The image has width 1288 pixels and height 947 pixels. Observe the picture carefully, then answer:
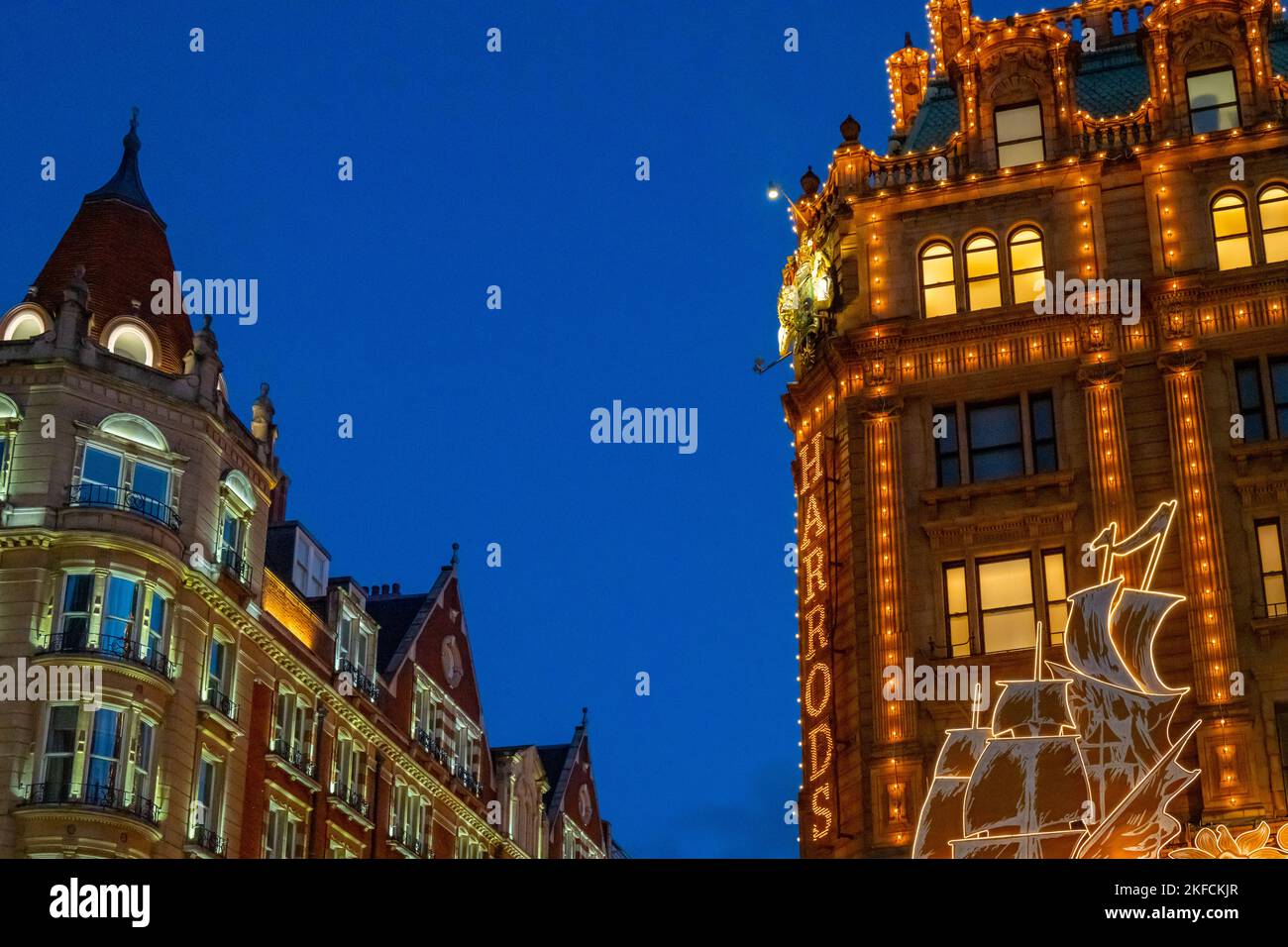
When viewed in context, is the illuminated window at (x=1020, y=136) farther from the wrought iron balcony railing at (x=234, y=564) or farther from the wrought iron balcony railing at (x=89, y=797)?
the wrought iron balcony railing at (x=89, y=797)

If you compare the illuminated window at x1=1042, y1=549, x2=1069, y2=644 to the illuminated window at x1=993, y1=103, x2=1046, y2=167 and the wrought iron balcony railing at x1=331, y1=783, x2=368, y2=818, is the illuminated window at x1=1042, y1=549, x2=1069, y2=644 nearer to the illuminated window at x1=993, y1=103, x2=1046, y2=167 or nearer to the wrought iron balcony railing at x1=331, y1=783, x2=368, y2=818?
the illuminated window at x1=993, y1=103, x2=1046, y2=167

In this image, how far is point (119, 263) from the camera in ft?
186

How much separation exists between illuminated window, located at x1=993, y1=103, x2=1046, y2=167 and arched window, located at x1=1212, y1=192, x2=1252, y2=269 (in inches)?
190

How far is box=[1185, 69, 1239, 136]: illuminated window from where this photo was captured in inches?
1764

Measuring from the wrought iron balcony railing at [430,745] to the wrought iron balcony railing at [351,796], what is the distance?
6.31 metres

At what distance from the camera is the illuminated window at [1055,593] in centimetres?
4075

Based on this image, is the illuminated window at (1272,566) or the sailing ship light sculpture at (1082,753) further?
the illuminated window at (1272,566)

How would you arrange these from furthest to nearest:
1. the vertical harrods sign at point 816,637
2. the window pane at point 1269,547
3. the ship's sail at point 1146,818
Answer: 1. the vertical harrods sign at point 816,637
2. the window pane at point 1269,547
3. the ship's sail at point 1146,818

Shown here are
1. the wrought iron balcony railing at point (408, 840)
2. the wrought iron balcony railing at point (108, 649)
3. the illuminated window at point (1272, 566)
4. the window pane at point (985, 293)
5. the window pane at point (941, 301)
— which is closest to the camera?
the illuminated window at point (1272, 566)

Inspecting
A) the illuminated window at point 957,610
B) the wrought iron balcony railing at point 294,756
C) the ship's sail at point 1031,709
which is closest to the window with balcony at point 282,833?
the wrought iron balcony railing at point 294,756

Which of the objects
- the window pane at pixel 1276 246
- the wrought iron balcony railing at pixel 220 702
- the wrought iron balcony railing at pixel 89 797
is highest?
the window pane at pixel 1276 246

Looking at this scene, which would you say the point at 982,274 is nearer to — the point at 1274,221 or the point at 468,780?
the point at 1274,221
